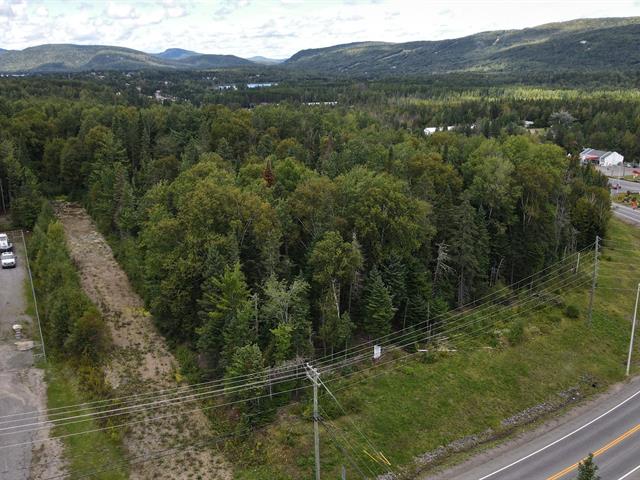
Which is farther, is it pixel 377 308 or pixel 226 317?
pixel 377 308

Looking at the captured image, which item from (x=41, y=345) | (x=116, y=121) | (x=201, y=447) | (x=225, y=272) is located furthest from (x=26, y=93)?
(x=201, y=447)

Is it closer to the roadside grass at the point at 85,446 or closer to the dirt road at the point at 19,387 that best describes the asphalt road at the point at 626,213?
the roadside grass at the point at 85,446

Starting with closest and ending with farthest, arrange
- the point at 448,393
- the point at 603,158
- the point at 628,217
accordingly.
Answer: the point at 448,393
the point at 628,217
the point at 603,158

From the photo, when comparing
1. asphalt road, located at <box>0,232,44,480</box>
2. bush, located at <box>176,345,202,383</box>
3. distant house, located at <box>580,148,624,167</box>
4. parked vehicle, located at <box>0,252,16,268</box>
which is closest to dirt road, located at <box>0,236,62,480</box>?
asphalt road, located at <box>0,232,44,480</box>

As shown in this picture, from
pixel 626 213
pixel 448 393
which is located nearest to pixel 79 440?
pixel 448 393

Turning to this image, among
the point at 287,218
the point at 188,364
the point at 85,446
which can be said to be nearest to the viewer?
the point at 85,446

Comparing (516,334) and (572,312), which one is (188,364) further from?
(572,312)
